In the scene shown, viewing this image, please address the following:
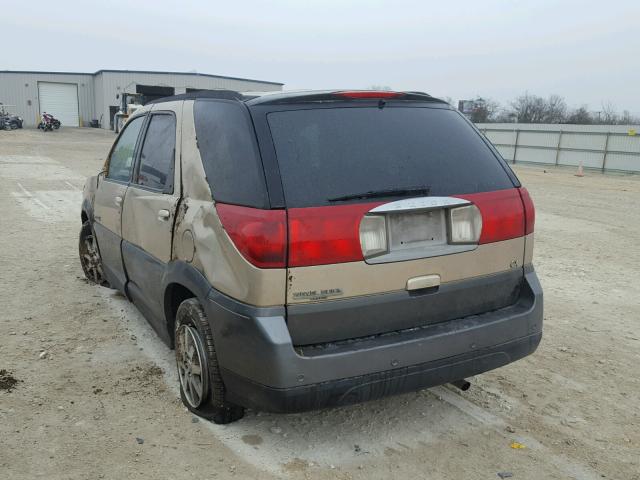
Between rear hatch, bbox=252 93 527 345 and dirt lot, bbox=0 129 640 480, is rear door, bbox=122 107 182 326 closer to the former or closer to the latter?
dirt lot, bbox=0 129 640 480

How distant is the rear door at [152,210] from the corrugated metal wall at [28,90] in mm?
61346

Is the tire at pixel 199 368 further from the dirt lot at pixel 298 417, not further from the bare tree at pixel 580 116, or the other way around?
the bare tree at pixel 580 116

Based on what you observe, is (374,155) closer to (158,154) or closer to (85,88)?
(158,154)

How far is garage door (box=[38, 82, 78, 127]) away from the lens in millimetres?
57969

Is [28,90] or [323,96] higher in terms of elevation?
[28,90]

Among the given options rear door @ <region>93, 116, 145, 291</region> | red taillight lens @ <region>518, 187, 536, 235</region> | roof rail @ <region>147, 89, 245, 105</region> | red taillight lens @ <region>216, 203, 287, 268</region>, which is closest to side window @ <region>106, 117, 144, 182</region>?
rear door @ <region>93, 116, 145, 291</region>

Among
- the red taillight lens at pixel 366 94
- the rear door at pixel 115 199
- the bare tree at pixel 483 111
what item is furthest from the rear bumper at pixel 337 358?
the bare tree at pixel 483 111

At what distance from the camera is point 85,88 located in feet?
196

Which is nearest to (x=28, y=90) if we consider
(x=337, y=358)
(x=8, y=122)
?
(x=8, y=122)

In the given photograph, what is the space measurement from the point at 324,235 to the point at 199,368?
1.13 meters

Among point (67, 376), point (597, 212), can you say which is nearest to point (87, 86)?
point (597, 212)

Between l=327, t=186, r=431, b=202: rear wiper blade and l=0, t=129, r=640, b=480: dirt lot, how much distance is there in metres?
1.35

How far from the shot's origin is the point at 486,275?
298 cm

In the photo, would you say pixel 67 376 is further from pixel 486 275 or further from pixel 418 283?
pixel 486 275
